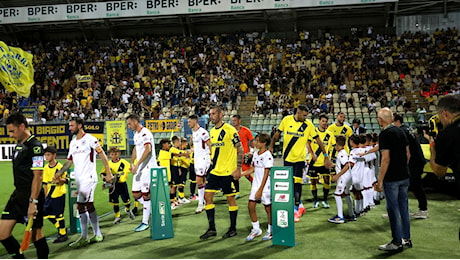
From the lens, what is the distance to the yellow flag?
61.9ft

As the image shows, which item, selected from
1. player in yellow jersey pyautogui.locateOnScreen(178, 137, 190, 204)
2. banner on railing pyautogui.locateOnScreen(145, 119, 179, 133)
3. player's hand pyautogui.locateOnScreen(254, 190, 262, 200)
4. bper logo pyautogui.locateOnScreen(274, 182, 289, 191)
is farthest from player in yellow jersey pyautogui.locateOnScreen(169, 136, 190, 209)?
banner on railing pyautogui.locateOnScreen(145, 119, 179, 133)

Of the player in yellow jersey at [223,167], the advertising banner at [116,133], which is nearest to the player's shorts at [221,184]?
the player in yellow jersey at [223,167]

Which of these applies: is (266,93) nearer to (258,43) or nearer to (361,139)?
(258,43)

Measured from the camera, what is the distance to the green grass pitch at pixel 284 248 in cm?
612

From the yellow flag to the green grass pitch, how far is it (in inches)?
515

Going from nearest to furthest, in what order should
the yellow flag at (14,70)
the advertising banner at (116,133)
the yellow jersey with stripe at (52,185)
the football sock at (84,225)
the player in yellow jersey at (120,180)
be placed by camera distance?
the football sock at (84,225) → the yellow jersey with stripe at (52,185) → the player in yellow jersey at (120,180) → the yellow flag at (14,70) → the advertising banner at (116,133)

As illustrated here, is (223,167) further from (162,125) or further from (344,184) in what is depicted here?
(162,125)

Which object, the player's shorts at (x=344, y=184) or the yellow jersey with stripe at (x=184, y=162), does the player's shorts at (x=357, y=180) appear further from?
the yellow jersey with stripe at (x=184, y=162)

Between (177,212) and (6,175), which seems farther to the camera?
(6,175)

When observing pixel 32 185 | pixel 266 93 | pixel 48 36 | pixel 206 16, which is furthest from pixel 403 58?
pixel 48 36

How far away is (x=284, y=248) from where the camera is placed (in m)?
6.34

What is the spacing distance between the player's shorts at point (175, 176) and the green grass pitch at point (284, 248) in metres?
1.14

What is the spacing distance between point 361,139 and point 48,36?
38.3 meters

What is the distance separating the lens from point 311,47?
3170 centimetres
